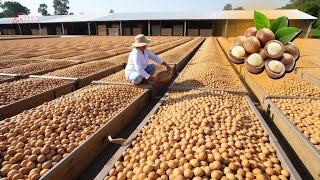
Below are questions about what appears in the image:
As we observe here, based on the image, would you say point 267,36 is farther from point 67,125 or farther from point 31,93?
point 31,93

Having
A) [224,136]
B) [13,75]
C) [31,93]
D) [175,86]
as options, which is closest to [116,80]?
[175,86]

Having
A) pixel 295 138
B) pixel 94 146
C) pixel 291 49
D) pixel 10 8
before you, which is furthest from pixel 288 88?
pixel 10 8

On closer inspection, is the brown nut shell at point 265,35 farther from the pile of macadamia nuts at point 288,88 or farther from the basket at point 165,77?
the pile of macadamia nuts at point 288,88

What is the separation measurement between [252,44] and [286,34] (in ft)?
0.77

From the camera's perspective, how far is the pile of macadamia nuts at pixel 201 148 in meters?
2.08

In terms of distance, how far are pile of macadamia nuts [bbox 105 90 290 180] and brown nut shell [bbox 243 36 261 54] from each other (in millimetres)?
1104

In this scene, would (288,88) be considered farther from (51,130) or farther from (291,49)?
(51,130)

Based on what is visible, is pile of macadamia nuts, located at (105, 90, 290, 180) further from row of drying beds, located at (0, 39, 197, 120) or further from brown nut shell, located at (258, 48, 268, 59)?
row of drying beds, located at (0, 39, 197, 120)

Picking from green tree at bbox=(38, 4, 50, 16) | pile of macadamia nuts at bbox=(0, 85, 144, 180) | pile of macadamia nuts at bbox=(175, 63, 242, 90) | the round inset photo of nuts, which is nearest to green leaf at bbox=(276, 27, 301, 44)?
the round inset photo of nuts

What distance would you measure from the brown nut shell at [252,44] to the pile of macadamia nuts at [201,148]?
43.5 inches

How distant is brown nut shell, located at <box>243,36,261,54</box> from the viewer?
64.3 inches

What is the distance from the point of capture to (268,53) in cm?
162

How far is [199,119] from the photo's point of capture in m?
3.15

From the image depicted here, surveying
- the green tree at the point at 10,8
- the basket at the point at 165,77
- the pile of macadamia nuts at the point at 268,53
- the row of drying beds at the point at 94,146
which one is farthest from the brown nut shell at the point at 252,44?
the green tree at the point at 10,8
